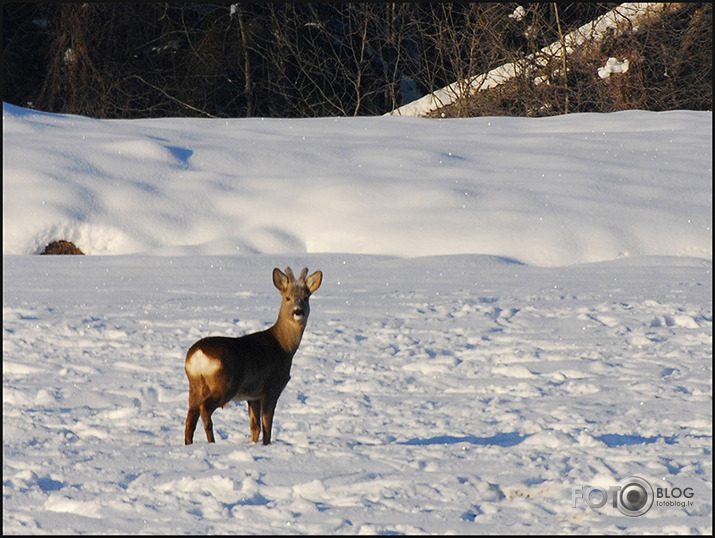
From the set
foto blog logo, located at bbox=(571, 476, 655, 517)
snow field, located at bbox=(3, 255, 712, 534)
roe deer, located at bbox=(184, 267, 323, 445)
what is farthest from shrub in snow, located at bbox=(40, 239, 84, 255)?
foto blog logo, located at bbox=(571, 476, 655, 517)

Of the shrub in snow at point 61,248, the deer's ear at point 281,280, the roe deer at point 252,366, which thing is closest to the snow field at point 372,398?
the roe deer at point 252,366

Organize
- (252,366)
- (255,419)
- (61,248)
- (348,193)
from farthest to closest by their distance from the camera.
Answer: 1. (348,193)
2. (61,248)
3. (255,419)
4. (252,366)

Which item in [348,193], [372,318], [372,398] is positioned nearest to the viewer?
[372,398]

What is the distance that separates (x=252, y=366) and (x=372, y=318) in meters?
2.94

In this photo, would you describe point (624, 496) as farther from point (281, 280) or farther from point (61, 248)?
point (61, 248)

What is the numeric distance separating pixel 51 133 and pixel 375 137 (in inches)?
163

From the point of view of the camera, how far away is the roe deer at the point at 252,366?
5.14m

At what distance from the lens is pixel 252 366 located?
5.29m

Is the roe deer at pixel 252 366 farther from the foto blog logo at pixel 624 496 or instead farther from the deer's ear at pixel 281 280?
the foto blog logo at pixel 624 496

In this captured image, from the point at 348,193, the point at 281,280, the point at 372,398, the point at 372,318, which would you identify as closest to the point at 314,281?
the point at 281,280

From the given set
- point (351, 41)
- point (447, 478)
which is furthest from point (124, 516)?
point (351, 41)

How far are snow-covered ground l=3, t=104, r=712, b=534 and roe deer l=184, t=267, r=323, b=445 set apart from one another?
18 centimetres

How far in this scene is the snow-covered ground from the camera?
455 cm

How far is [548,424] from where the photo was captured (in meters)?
5.66
